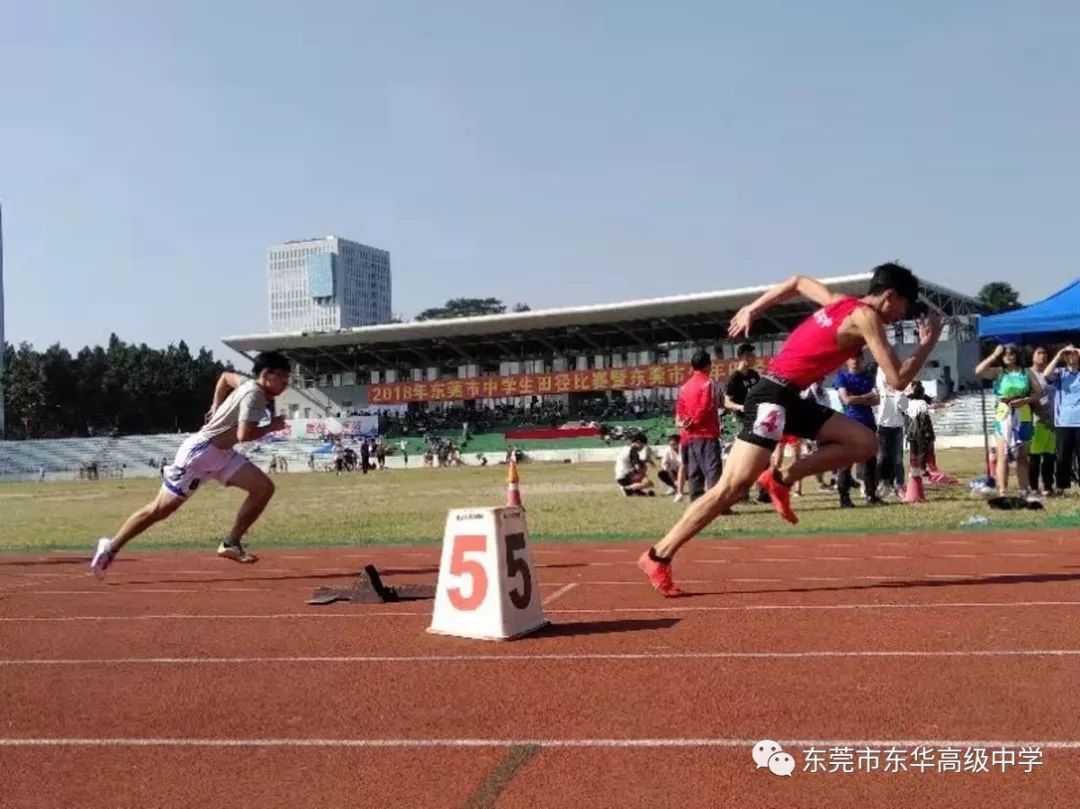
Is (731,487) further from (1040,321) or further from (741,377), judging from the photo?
(1040,321)

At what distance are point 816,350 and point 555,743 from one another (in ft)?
11.1

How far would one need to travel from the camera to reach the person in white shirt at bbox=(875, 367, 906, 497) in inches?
534

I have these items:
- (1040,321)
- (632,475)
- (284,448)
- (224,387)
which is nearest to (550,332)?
(284,448)

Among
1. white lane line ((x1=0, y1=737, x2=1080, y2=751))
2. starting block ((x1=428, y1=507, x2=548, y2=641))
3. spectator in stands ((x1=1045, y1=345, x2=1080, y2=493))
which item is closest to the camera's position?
white lane line ((x1=0, y1=737, x2=1080, y2=751))

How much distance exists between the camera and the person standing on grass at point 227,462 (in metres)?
8.36

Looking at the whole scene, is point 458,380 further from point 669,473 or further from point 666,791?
point 666,791

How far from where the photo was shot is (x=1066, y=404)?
12953mm

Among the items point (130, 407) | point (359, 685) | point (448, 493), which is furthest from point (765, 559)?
point (130, 407)

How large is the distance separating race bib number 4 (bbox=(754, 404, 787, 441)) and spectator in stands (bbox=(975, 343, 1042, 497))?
6897 mm

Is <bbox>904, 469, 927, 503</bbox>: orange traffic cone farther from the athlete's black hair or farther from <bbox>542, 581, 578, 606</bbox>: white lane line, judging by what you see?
the athlete's black hair

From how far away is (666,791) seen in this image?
298 centimetres

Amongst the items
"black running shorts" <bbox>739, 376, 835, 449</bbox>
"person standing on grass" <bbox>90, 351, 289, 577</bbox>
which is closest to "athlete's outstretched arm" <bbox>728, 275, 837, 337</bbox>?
"black running shorts" <bbox>739, 376, 835, 449</bbox>

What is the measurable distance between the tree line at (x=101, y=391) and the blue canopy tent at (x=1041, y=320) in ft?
326

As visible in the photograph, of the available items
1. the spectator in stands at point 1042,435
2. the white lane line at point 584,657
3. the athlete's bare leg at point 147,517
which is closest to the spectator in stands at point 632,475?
the spectator in stands at point 1042,435
